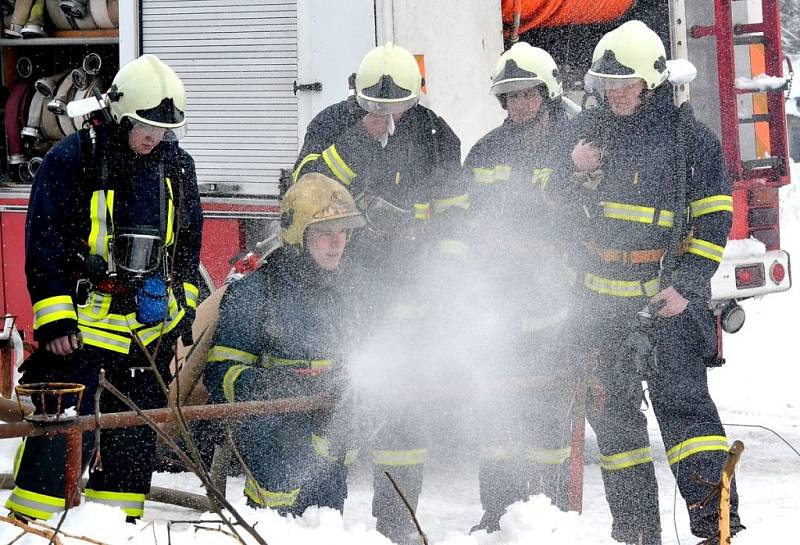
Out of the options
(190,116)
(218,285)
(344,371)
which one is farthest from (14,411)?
(190,116)

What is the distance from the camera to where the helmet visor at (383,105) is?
4.38 meters

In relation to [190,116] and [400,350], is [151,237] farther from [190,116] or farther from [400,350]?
[190,116]

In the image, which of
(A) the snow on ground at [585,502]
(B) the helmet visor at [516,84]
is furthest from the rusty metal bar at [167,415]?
(B) the helmet visor at [516,84]

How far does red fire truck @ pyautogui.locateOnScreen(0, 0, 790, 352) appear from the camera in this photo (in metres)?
5.42

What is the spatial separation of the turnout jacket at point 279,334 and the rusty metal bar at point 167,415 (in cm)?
51

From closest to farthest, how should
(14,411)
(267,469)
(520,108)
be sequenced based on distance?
(14,411)
(267,469)
(520,108)

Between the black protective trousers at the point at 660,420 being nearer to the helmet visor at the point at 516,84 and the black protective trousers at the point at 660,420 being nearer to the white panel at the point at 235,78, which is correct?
the helmet visor at the point at 516,84

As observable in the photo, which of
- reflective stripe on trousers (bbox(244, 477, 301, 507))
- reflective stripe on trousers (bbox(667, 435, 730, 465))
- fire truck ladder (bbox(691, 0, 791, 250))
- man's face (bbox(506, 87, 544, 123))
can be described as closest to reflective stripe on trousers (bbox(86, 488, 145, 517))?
reflective stripe on trousers (bbox(244, 477, 301, 507))

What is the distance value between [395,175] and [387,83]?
1.23ft

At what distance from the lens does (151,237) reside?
Answer: 3736 millimetres

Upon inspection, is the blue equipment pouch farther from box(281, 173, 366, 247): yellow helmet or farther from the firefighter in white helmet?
the firefighter in white helmet

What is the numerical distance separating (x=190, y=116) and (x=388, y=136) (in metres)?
1.86

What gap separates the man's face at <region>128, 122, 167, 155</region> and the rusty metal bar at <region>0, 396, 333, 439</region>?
1.24 metres

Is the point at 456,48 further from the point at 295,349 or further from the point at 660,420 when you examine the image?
the point at 295,349
